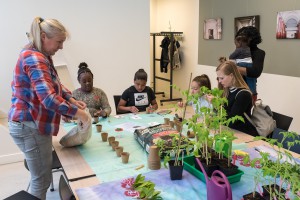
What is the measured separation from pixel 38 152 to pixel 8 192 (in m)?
1.21

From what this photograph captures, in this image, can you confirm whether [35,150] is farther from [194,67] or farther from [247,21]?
[194,67]

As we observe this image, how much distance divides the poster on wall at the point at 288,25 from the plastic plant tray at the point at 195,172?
8.43ft

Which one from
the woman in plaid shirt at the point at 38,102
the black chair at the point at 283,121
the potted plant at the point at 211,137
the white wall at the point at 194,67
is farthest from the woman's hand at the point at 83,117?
the white wall at the point at 194,67

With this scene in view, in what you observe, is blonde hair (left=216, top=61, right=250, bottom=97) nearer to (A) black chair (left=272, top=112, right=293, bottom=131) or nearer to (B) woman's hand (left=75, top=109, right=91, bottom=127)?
(A) black chair (left=272, top=112, right=293, bottom=131)

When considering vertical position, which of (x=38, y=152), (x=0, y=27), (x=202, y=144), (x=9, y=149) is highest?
(x=0, y=27)

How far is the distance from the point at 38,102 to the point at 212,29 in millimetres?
3744

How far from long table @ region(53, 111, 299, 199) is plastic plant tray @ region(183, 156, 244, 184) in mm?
200

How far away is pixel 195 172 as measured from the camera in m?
1.38

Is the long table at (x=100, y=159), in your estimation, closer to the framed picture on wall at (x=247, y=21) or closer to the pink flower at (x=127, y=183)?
the pink flower at (x=127, y=183)

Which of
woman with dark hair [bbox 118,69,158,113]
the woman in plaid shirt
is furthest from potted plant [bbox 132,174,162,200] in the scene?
woman with dark hair [bbox 118,69,158,113]

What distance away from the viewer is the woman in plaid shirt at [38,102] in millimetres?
1528

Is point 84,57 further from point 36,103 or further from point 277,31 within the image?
point 277,31

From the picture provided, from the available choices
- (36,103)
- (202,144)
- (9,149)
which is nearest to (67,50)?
(9,149)

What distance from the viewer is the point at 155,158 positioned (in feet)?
4.81
